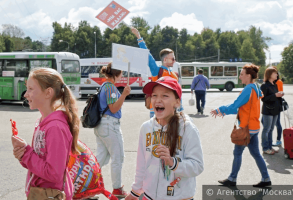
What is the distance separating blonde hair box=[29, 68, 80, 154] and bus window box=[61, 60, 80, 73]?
17.2 meters

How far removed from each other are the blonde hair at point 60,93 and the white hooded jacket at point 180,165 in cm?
52

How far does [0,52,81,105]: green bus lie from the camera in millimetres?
18203

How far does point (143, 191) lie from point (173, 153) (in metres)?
0.38

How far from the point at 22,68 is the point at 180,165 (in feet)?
59.2

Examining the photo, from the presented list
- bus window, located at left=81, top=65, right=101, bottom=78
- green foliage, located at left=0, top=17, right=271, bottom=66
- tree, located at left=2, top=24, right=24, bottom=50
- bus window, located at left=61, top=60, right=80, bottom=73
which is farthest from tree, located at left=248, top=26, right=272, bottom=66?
bus window, located at left=61, top=60, right=80, bottom=73

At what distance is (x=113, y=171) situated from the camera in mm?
4301

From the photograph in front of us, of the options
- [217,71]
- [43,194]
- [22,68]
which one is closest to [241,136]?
[43,194]

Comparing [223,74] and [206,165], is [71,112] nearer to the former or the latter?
[206,165]

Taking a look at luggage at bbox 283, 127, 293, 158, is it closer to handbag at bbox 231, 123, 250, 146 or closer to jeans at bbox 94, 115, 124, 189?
handbag at bbox 231, 123, 250, 146

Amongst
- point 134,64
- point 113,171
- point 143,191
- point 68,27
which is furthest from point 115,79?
point 68,27

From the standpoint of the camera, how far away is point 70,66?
19.5 meters

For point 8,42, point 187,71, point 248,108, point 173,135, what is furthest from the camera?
point 8,42

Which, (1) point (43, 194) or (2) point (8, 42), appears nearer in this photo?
(1) point (43, 194)

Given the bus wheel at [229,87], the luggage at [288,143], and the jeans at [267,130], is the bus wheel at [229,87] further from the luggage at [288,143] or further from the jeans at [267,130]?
the luggage at [288,143]
